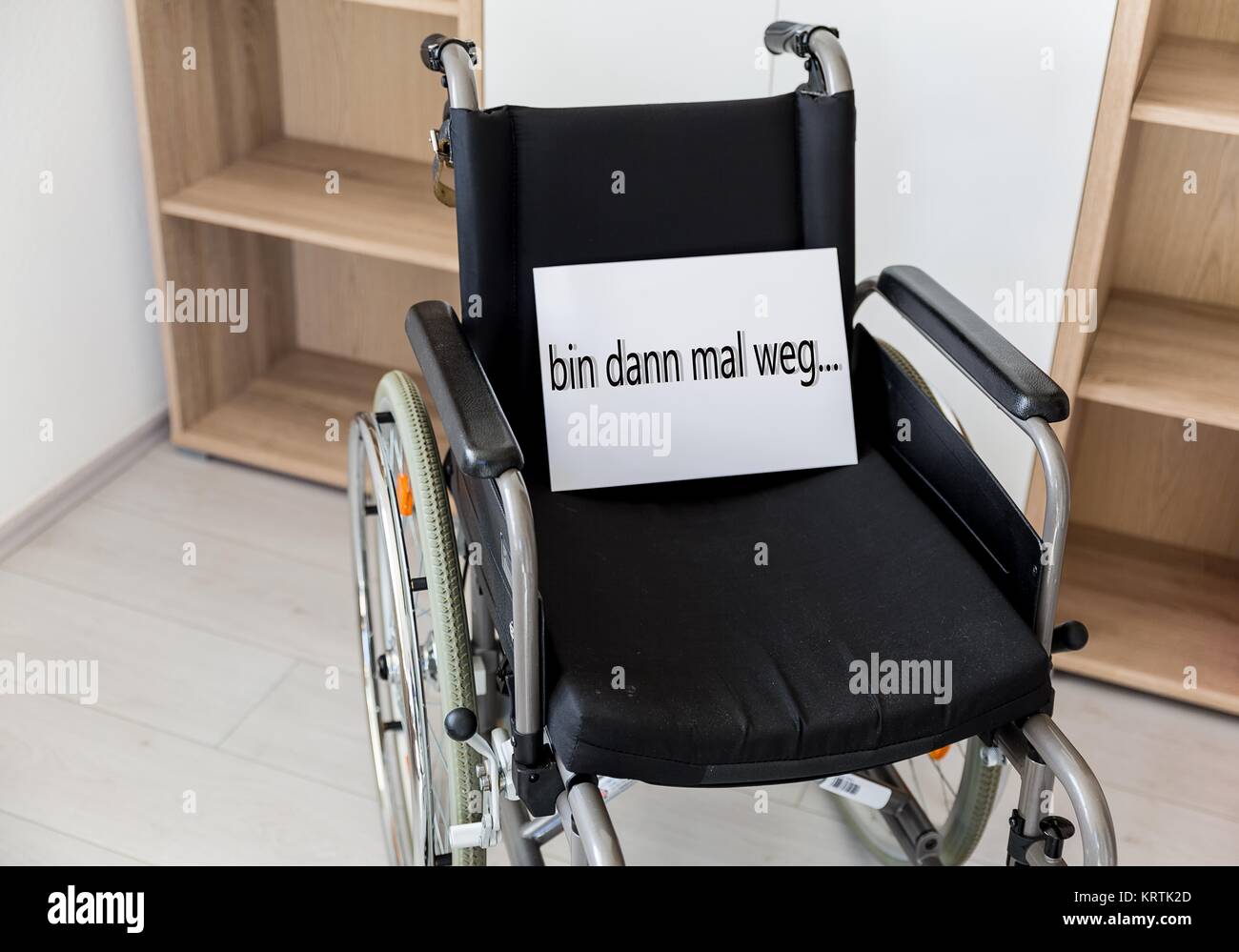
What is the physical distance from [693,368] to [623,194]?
0.21 metres

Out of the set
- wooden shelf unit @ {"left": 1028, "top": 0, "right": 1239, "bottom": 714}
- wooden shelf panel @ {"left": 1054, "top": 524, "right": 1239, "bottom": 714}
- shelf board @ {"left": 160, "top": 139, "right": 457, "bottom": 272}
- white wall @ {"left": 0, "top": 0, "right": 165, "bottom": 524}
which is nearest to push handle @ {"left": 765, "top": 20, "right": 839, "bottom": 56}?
wooden shelf unit @ {"left": 1028, "top": 0, "right": 1239, "bottom": 714}

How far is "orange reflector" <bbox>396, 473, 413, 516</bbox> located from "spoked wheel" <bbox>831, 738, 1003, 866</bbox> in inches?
22.8

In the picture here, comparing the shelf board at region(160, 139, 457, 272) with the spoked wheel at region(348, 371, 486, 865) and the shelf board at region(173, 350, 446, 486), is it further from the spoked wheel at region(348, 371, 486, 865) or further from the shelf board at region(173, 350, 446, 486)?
the spoked wheel at region(348, 371, 486, 865)

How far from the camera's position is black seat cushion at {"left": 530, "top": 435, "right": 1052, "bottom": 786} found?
1.20 metres

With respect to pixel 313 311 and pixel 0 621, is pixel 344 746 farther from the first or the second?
pixel 313 311

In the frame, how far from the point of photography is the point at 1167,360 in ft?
6.16

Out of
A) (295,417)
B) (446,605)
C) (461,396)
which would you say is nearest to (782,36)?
(461,396)

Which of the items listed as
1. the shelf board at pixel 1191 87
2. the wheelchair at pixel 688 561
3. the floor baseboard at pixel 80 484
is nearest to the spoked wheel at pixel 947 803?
the wheelchair at pixel 688 561

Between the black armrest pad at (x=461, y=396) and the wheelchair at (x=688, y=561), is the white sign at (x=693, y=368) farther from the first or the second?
the black armrest pad at (x=461, y=396)

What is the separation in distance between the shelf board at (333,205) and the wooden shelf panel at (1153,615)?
109cm

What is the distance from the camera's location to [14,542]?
6.99ft

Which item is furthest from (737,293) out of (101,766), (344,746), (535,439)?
(101,766)

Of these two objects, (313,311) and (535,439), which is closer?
(535,439)

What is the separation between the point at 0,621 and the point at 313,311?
2.88 feet
